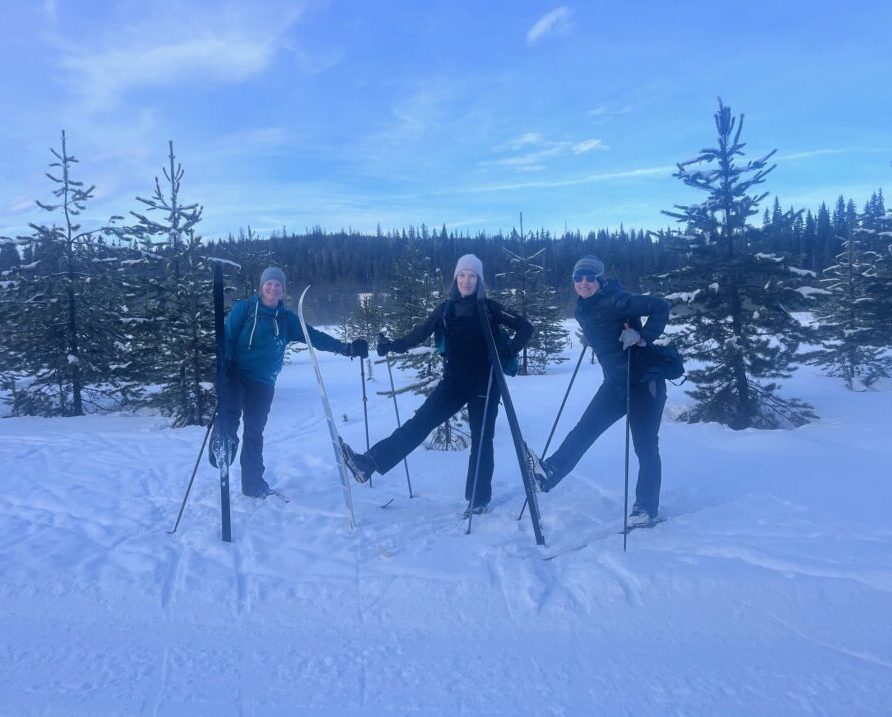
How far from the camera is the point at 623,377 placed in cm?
442

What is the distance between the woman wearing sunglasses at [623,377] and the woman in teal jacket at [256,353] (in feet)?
6.68

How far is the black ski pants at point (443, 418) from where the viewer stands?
4.68 m

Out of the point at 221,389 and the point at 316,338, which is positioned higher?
the point at 316,338

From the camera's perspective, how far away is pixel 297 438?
350 inches

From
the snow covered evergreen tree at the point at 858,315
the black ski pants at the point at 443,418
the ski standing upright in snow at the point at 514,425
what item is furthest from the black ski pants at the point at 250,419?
the snow covered evergreen tree at the point at 858,315

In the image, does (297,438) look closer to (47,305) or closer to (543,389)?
(543,389)

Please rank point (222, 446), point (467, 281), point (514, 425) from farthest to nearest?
point (467, 281) → point (222, 446) → point (514, 425)

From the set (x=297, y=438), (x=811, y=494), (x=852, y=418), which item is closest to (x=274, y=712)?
(x=811, y=494)

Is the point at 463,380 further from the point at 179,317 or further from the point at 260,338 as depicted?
the point at 179,317

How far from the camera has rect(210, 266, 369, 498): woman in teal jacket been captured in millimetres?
5121

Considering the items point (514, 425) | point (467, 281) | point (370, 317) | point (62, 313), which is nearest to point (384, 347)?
point (467, 281)

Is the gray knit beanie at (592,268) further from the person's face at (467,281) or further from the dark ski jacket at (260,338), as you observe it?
the dark ski jacket at (260,338)

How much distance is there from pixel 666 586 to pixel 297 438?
21.9 feet

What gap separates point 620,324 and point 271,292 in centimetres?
309
